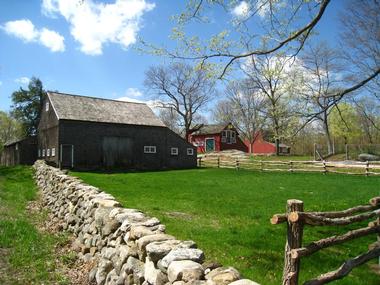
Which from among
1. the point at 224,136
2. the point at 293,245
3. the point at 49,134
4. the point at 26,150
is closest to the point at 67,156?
the point at 49,134

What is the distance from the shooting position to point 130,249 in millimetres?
5648

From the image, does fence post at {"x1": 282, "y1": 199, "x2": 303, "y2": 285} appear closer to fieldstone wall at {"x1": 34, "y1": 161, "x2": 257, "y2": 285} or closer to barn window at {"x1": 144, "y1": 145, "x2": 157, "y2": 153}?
fieldstone wall at {"x1": 34, "y1": 161, "x2": 257, "y2": 285}

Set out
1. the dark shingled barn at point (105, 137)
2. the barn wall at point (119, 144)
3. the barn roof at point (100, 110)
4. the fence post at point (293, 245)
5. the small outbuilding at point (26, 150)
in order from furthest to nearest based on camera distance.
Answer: the small outbuilding at point (26, 150) → the barn roof at point (100, 110) → the barn wall at point (119, 144) → the dark shingled barn at point (105, 137) → the fence post at point (293, 245)

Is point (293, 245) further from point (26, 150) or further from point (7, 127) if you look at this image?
point (7, 127)

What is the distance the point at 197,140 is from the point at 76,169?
108 feet

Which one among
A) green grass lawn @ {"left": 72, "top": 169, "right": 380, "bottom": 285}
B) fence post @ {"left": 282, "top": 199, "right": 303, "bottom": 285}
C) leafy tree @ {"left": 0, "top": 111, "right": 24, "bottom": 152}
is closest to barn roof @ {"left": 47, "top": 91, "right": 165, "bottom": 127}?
green grass lawn @ {"left": 72, "top": 169, "right": 380, "bottom": 285}

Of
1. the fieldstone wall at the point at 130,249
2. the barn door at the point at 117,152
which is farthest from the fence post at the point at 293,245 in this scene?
the barn door at the point at 117,152

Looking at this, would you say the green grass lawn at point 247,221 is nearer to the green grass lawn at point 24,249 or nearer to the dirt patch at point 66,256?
the dirt patch at point 66,256

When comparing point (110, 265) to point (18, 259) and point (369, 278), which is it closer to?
point (18, 259)

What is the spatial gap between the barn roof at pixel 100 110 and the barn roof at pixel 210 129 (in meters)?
22.1

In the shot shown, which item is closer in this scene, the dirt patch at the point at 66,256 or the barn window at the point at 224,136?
the dirt patch at the point at 66,256

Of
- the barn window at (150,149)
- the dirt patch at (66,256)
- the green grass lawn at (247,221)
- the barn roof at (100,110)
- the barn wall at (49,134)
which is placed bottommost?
the dirt patch at (66,256)

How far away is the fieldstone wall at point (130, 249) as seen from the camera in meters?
3.87

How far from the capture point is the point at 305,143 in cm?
5334
